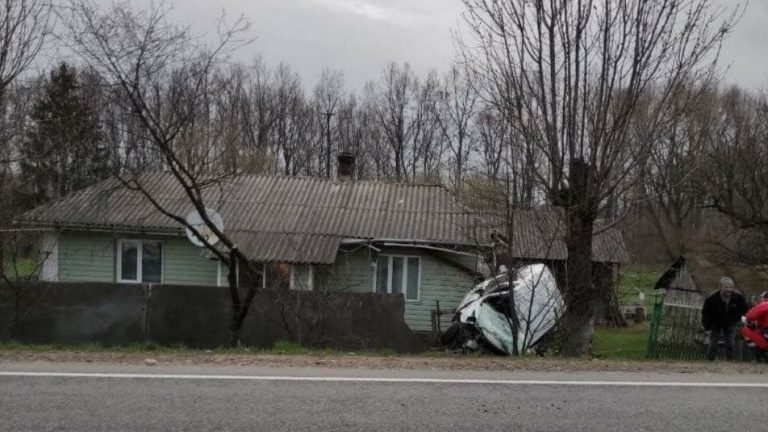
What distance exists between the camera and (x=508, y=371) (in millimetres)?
7574

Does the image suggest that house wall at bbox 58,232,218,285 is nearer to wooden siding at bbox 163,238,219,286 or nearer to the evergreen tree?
wooden siding at bbox 163,238,219,286

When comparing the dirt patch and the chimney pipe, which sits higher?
the chimney pipe

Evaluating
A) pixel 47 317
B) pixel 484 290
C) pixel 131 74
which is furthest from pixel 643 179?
pixel 47 317

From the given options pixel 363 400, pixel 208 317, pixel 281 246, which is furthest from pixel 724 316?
pixel 281 246

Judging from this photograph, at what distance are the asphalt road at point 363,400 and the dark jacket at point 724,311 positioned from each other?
3908 millimetres

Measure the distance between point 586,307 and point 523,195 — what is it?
2.36 m

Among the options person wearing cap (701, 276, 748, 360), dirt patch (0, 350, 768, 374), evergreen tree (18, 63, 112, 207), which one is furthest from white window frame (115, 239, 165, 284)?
person wearing cap (701, 276, 748, 360)

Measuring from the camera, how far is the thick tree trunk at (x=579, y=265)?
1074 cm

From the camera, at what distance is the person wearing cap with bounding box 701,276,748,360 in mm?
10969

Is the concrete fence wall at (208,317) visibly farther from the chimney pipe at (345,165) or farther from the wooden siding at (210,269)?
the chimney pipe at (345,165)

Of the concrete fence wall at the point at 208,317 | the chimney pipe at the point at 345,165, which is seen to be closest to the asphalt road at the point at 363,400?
the concrete fence wall at the point at 208,317

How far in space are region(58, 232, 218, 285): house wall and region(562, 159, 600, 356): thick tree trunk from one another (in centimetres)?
1092

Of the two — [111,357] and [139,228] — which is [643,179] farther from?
[139,228]

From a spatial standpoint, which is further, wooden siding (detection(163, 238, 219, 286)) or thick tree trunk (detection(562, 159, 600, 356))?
wooden siding (detection(163, 238, 219, 286))
